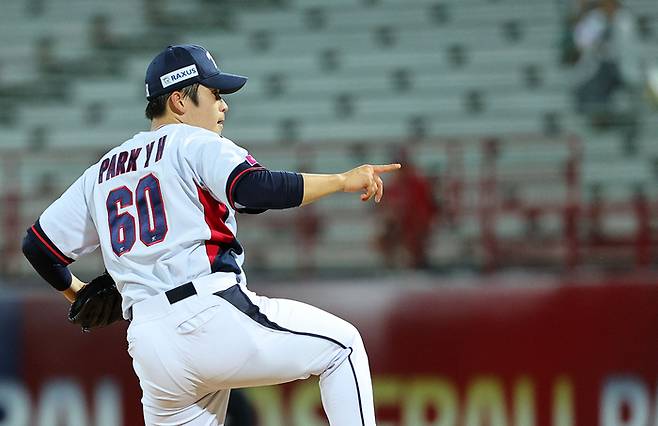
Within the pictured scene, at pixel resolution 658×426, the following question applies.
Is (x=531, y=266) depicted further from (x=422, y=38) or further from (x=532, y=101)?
(x=422, y=38)

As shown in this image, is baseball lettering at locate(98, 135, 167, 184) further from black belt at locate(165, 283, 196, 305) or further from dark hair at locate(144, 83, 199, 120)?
black belt at locate(165, 283, 196, 305)

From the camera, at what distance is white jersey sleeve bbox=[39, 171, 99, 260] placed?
4.51 metres

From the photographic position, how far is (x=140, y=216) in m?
4.19

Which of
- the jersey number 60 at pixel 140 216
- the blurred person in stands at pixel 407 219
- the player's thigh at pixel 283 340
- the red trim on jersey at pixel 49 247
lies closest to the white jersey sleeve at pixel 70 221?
the red trim on jersey at pixel 49 247

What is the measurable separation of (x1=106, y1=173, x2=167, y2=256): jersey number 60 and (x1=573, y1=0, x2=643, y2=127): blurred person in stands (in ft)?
23.0

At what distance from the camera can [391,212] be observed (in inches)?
336

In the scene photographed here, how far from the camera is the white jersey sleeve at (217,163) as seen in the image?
397cm

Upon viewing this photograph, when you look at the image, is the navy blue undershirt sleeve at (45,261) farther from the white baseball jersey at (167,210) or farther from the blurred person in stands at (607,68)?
the blurred person in stands at (607,68)

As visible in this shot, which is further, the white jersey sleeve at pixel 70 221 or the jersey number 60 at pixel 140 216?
the white jersey sleeve at pixel 70 221

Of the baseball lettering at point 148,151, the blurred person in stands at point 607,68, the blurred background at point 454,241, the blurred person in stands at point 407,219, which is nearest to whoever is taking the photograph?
the baseball lettering at point 148,151

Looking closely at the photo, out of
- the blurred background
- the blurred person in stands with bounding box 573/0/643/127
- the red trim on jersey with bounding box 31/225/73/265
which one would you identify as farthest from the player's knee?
the blurred person in stands with bounding box 573/0/643/127

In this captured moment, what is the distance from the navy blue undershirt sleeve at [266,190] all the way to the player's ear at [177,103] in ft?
1.69

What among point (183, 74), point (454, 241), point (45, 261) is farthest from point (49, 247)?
point (454, 241)

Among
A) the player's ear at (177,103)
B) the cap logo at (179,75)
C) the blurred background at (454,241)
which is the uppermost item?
the cap logo at (179,75)
